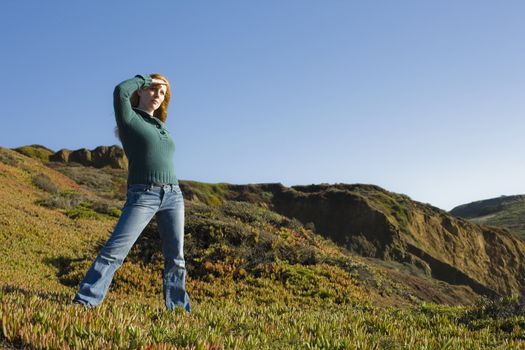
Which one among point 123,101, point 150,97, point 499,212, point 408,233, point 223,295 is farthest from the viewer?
point 499,212

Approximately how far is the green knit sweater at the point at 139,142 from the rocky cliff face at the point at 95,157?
64.1 meters

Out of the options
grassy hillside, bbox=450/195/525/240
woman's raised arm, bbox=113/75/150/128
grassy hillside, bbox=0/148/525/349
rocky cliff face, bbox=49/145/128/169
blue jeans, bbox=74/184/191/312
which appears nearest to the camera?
grassy hillside, bbox=0/148/525/349

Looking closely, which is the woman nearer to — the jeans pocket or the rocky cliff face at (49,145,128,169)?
the jeans pocket

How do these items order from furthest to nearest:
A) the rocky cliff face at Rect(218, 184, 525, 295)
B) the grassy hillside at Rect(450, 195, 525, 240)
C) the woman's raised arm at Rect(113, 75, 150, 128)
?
the grassy hillside at Rect(450, 195, 525, 240) → the rocky cliff face at Rect(218, 184, 525, 295) → the woman's raised arm at Rect(113, 75, 150, 128)

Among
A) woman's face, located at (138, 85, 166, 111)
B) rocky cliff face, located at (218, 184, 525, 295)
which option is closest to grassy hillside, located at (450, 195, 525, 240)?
rocky cliff face, located at (218, 184, 525, 295)

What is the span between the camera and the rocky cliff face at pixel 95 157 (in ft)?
220

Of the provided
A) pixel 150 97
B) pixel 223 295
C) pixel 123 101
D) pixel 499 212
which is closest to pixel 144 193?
pixel 123 101

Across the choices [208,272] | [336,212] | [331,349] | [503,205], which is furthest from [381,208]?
[503,205]

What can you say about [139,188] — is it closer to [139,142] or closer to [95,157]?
[139,142]

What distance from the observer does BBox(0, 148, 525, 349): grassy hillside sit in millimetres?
4105

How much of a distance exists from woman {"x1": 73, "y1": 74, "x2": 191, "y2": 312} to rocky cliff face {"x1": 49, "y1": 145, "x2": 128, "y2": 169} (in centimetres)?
6382

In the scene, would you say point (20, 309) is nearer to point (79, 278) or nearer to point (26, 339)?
point (26, 339)

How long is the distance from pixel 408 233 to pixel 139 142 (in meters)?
44.0

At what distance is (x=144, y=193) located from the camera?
5.09 m
